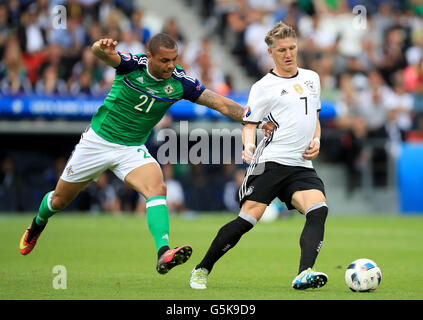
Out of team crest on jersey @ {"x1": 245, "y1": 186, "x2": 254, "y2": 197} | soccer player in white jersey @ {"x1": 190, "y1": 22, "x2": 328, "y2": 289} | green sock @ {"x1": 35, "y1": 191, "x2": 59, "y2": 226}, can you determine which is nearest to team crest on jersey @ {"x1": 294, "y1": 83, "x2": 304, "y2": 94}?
soccer player in white jersey @ {"x1": 190, "y1": 22, "x2": 328, "y2": 289}

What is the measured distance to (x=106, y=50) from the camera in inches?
305

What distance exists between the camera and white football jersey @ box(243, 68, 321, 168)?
7570mm

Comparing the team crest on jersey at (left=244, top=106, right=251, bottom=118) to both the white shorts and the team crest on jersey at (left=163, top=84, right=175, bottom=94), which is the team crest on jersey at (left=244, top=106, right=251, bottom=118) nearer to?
the team crest on jersey at (left=163, top=84, right=175, bottom=94)

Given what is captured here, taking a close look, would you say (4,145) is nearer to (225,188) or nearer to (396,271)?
(225,188)

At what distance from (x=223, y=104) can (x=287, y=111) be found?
929 mm

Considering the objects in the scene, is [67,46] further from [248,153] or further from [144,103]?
[248,153]

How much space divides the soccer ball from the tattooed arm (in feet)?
6.48

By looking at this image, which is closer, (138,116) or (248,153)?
(248,153)

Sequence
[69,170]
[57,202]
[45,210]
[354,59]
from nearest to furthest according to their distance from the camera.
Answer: [69,170] < [57,202] < [45,210] < [354,59]

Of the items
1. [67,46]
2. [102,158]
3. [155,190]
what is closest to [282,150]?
[155,190]

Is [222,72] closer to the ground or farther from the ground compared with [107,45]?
farther from the ground

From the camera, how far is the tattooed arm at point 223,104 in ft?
27.2

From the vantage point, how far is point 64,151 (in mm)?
20203
